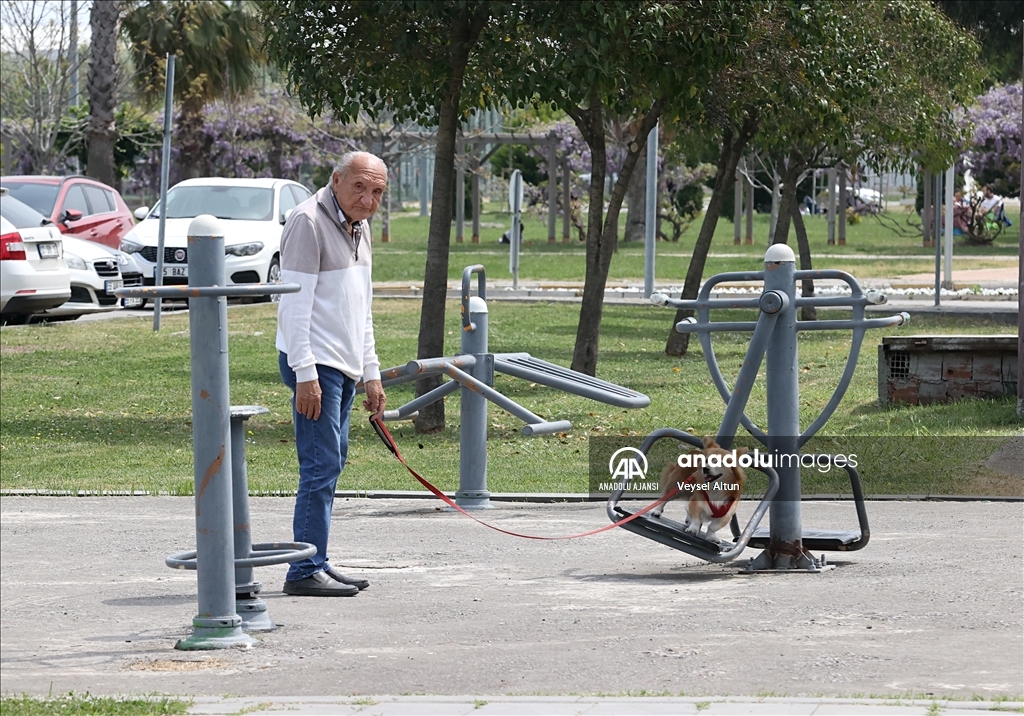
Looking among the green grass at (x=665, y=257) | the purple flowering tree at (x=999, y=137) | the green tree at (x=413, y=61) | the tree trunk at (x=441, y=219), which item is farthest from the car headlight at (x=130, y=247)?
the purple flowering tree at (x=999, y=137)

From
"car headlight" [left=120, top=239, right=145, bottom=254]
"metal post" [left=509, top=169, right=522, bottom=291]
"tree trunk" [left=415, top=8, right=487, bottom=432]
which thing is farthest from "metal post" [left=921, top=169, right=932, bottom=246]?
"tree trunk" [left=415, top=8, right=487, bottom=432]

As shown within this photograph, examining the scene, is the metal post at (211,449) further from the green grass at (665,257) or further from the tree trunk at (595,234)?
the green grass at (665,257)

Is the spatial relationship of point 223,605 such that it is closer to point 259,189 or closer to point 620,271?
point 259,189

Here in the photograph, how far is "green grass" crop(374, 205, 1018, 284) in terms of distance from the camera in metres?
33.7

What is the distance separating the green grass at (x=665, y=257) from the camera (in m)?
33.7

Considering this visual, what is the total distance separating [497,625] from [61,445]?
6648mm

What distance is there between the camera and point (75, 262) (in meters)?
21.9

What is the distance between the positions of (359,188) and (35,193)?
58.8 feet

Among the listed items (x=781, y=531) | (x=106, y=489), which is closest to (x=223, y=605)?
(x=781, y=531)

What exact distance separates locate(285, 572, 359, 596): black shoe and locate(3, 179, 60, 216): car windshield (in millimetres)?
17315

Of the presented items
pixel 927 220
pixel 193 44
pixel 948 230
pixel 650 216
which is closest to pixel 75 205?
pixel 650 216

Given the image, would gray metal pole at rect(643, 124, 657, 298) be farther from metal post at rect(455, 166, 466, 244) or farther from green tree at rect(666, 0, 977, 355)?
metal post at rect(455, 166, 466, 244)

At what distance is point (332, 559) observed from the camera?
7582 millimetres

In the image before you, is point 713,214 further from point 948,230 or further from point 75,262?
point 948,230
